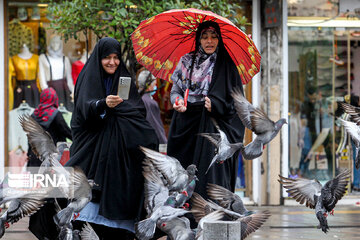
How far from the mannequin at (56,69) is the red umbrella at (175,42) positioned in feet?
16.2

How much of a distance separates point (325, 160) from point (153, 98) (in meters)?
3.40

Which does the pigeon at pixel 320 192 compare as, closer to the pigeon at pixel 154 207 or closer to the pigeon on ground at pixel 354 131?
the pigeon on ground at pixel 354 131

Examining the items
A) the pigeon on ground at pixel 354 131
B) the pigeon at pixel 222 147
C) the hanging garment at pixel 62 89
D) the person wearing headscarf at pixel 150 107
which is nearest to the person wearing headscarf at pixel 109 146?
the pigeon at pixel 222 147

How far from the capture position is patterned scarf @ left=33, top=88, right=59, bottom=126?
959cm

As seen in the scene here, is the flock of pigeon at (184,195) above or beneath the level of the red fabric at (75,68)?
beneath

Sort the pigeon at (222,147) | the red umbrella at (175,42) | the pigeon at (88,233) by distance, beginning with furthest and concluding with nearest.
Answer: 1. the red umbrella at (175,42)
2. the pigeon at (222,147)
3. the pigeon at (88,233)

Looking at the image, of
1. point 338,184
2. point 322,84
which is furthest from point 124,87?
point 322,84

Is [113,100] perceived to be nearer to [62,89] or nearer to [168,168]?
[168,168]

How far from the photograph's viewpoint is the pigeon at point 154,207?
560 cm

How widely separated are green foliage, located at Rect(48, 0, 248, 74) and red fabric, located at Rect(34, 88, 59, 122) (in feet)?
3.53

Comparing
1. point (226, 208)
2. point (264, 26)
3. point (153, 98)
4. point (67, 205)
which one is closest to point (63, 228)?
point (67, 205)

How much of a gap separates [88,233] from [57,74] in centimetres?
654

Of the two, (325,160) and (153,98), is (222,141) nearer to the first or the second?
(153,98)

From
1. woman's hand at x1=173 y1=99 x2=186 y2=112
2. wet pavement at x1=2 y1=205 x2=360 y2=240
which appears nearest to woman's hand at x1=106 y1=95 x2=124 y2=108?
woman's hand at x1=173 y1=99 x2=186 y2=112
